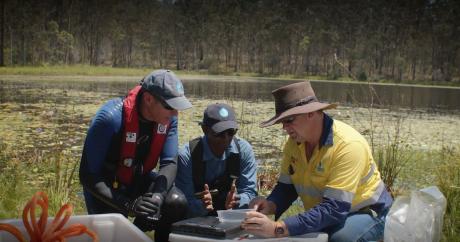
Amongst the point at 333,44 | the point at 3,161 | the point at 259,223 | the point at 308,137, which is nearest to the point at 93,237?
the point at 259,223

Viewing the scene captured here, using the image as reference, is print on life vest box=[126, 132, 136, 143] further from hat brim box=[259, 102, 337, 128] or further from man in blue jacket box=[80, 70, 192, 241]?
hat brim box=[259, 102, 337, 128]

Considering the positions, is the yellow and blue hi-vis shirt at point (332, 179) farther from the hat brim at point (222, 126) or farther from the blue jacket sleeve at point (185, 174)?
the blue jacket sleeve at point (185, 174)

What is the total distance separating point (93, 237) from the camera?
1.87 metres

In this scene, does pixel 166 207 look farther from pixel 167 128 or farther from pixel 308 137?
pixel 308 137

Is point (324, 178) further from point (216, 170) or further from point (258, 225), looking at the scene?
point (216, 170)

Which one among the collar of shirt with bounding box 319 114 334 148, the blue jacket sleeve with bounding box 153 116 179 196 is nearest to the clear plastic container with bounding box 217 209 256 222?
the collar of shirt with bounding box 319 114 334 148

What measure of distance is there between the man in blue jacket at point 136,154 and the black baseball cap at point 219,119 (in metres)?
0.27

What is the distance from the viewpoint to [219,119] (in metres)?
2.91

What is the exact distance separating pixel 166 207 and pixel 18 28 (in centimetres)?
4270

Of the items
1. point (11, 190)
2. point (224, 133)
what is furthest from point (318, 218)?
point (11, 190)

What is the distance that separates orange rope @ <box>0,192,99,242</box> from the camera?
5.97ft

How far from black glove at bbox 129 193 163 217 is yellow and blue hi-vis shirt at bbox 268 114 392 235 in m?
0.59

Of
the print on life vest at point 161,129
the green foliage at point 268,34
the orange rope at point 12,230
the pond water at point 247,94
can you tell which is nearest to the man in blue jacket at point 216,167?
the print on life vest at point 161,129

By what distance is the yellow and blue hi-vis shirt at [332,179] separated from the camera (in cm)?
214
